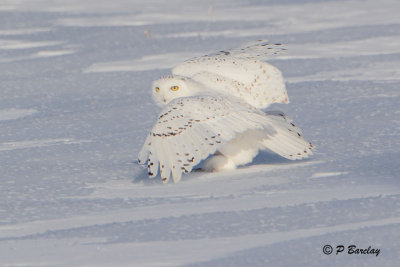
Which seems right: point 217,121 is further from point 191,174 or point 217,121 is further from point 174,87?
point 174,87

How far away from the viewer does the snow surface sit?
12.0 ft

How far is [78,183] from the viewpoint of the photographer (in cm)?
461

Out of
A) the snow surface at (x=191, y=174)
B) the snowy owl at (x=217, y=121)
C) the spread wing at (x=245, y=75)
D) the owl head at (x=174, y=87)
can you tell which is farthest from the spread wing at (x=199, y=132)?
the spread wing at (x=245, y=75)

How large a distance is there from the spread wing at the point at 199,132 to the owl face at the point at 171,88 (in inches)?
10.7

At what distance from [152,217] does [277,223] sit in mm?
517

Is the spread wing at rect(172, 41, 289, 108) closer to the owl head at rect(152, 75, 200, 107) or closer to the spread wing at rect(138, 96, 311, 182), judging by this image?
the owl head at rect(152, 75, 200, 107)

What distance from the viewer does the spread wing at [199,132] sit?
422 centimetres

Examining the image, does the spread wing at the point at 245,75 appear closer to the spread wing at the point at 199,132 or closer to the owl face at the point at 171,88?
the owl face at the point at 171,88

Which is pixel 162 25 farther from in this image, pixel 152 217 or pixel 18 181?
pixel 152 217

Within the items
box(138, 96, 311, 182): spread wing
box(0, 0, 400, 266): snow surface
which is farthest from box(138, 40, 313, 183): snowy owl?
box(0, 0, 400, 266): snow surface

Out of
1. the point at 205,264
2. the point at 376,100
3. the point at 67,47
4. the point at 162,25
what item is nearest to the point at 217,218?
the point at 205,264

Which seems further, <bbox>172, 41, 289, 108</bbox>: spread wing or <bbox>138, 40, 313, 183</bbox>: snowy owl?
<bbox>172, 41, 289, 108</bbox>: spread wing

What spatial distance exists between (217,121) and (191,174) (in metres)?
0.38

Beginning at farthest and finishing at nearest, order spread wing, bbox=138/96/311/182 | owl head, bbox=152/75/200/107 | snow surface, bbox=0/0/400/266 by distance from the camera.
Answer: owl head, bbox=152/75/200/107 < spread wing, bbox=138/96/311/182 < snow surface, bbox=0/0/400/266
